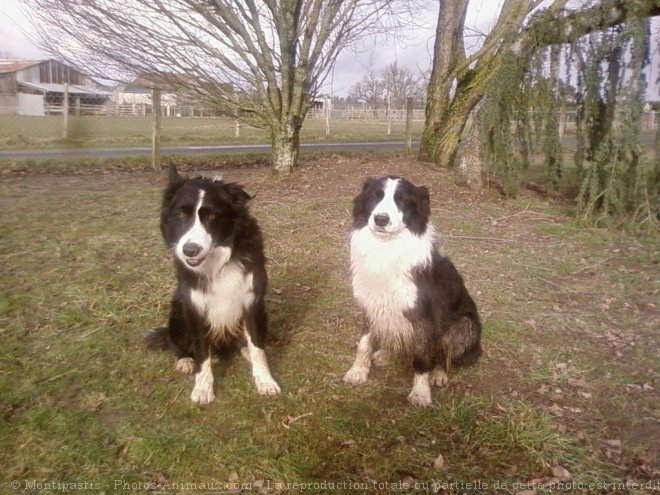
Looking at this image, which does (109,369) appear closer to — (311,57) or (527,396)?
(527,396)

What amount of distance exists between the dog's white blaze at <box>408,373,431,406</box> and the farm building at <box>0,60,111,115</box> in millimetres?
10348

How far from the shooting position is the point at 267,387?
3.39m

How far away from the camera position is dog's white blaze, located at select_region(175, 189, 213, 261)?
2.85m

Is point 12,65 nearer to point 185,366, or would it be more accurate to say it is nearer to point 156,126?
point 156,126

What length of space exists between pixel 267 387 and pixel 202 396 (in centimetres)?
46

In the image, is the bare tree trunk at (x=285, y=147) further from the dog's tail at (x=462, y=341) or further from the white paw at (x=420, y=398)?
the white paw at (x=420, y=398)

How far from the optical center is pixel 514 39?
25.9 feet

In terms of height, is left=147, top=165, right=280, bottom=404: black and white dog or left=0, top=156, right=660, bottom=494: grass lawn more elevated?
left=147, top=165, right=280, bottom=404: black and white dog

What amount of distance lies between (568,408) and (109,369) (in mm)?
3489

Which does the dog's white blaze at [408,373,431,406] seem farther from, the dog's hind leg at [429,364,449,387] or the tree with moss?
the tree with moss

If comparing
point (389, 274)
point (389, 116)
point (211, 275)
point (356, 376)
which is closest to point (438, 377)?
point (356, 376)

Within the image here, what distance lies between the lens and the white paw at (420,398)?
3.32 m

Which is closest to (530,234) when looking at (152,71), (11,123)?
(152,71)

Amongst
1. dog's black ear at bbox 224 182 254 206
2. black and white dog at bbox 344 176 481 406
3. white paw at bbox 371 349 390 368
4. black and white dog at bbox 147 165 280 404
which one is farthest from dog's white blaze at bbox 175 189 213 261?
white paw at bbox 371 349 390 368
